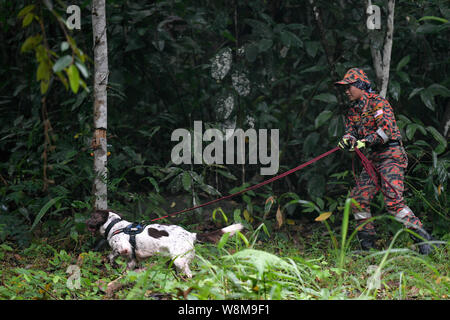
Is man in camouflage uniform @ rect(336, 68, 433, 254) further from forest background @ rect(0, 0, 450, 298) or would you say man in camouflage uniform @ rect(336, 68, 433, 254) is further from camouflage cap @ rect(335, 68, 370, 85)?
forest background @ rect(0, 0, 450, 298)

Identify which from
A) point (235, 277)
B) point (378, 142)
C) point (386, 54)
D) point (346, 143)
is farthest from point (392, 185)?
point (235, 277)

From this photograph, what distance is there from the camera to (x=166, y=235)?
11.3 feet

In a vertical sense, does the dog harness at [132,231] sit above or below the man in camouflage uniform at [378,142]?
below

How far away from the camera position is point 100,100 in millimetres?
4219

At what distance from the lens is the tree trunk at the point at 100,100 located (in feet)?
13.5

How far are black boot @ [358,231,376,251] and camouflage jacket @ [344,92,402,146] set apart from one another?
2.99ft

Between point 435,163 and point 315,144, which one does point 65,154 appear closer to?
point 315,144

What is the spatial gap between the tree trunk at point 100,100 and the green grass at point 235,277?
2.08 feet

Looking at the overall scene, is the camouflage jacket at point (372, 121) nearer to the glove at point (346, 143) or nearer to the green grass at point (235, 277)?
the glove at point (346, 143)

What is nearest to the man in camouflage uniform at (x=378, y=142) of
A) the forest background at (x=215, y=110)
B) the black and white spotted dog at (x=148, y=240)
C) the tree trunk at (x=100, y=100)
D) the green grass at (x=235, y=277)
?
the forest background at (x=215, y=110)

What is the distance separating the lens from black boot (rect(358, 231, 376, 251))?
14.7ft

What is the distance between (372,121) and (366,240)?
1.18m
